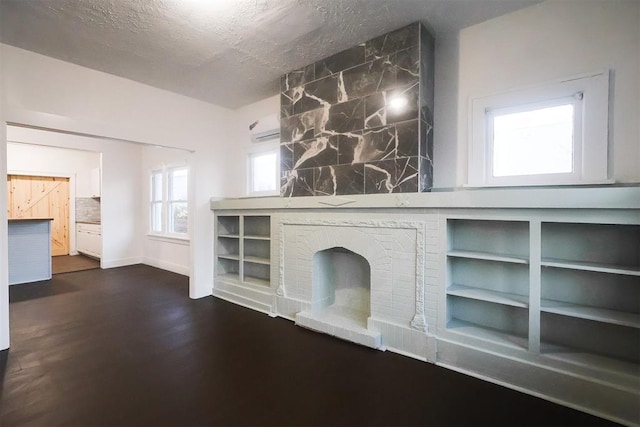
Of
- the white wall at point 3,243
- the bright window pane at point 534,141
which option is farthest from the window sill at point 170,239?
the bright window pane at point 534,141

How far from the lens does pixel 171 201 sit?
586 centimetres

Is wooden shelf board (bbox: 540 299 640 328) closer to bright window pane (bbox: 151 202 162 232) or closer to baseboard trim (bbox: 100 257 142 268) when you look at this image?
bright window pane (bbox: 151 202 162 232)

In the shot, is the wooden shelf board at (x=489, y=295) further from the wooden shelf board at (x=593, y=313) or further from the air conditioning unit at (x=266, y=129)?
the air conditioning unit at (x=266, y=129)

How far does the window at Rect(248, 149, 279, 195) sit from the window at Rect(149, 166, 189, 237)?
200 cm

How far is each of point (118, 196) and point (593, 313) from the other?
762cm

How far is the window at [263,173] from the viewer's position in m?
4.10

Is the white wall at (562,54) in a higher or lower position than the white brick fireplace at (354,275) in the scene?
higher

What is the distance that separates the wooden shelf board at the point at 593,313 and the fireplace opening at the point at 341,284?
1.55 meters

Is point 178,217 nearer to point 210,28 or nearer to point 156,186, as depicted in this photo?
point 156,186

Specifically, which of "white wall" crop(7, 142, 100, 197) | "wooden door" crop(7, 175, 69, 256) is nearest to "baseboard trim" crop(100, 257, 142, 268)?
"wooden door" crop(7, 175, 69, 256)

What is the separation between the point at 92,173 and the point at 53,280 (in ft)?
10.6

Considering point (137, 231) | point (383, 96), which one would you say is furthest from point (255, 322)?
point (137, 231)

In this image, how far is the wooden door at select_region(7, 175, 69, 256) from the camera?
680 cm

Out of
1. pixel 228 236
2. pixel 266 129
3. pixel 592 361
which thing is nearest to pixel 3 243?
pixel 228 236
